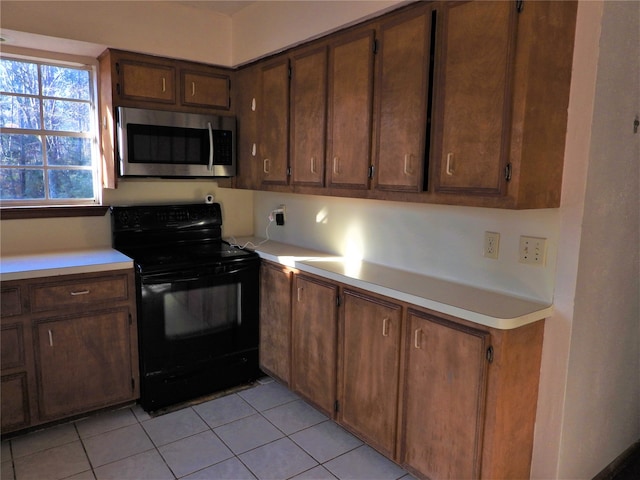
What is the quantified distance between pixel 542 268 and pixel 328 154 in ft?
3.92

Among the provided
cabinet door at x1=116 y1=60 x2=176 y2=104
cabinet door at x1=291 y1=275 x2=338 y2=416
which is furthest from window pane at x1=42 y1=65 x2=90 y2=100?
cabinet door at x1=291 y1=275 x2=338 y2=416

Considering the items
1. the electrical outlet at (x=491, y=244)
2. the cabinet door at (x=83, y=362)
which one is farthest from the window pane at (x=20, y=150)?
the electrical outlet at (x=491, y=244)

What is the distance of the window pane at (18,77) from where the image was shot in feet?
8.68

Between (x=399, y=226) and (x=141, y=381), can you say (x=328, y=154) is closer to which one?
(x=399, y=226)

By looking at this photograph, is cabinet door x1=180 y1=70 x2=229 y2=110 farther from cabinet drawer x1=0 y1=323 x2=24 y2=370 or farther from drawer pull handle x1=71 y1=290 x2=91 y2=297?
cabinet drawer x1=0 y1=323 x2=24 y2=370

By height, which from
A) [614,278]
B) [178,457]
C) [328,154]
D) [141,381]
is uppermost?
[328,154]

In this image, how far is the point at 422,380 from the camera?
6.30 feet

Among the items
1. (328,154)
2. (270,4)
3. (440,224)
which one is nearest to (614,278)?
(440,224)

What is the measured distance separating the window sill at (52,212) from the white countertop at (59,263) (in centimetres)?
24

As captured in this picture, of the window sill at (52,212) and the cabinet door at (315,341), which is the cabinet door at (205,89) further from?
the cabinet door at (315,341)

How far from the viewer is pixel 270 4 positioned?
2.70 meters

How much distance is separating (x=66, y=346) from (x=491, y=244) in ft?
7.24

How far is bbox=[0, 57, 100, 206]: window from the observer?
268 centimetres

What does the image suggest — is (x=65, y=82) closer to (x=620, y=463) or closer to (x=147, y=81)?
(x=147, y=81)
